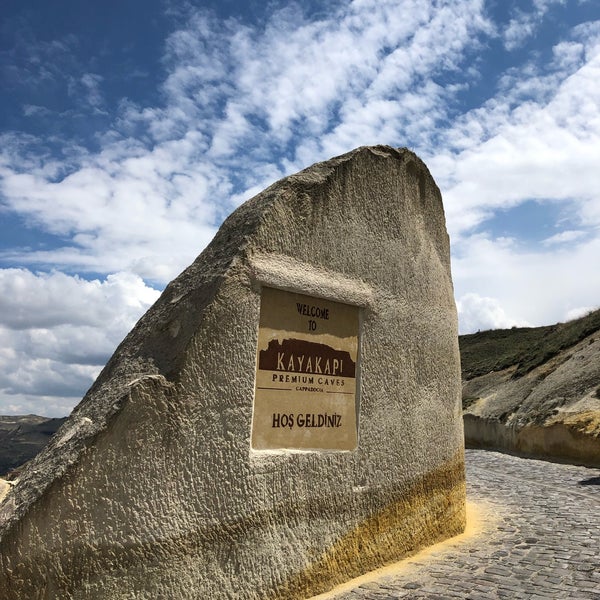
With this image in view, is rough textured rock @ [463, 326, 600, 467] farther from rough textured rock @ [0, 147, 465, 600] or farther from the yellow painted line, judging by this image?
rough textured rock @ [0, 147, 465, 600]

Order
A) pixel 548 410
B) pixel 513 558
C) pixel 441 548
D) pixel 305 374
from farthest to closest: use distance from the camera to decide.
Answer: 1. pixel 548 410
2. pixel 441 548
3. pixel 513 558
4. pixel 305 374

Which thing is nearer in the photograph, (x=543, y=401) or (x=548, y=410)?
(x=548, y=410)

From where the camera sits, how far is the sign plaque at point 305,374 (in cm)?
464

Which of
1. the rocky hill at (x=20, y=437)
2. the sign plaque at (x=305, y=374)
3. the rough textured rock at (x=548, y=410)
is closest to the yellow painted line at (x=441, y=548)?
the sign plaque at (x=305, y=374)

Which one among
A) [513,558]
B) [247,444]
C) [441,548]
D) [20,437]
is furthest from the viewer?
[20,437]

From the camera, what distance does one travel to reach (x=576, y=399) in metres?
16.0

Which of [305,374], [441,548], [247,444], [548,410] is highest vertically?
[548,410]

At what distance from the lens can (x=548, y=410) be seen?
16.3 meters

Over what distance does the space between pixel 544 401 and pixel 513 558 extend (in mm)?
12548

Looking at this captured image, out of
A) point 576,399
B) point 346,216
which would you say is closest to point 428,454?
point 346,216

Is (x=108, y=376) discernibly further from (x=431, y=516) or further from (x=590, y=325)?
(x=590, y=325)

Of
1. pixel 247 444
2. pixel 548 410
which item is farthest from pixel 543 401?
pixel 247 444

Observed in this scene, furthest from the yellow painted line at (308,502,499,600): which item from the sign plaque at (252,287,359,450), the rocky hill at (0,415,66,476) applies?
the rocky hill at (0,415,66,476)

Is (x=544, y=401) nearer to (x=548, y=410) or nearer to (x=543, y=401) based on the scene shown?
(x=543, y=401)
